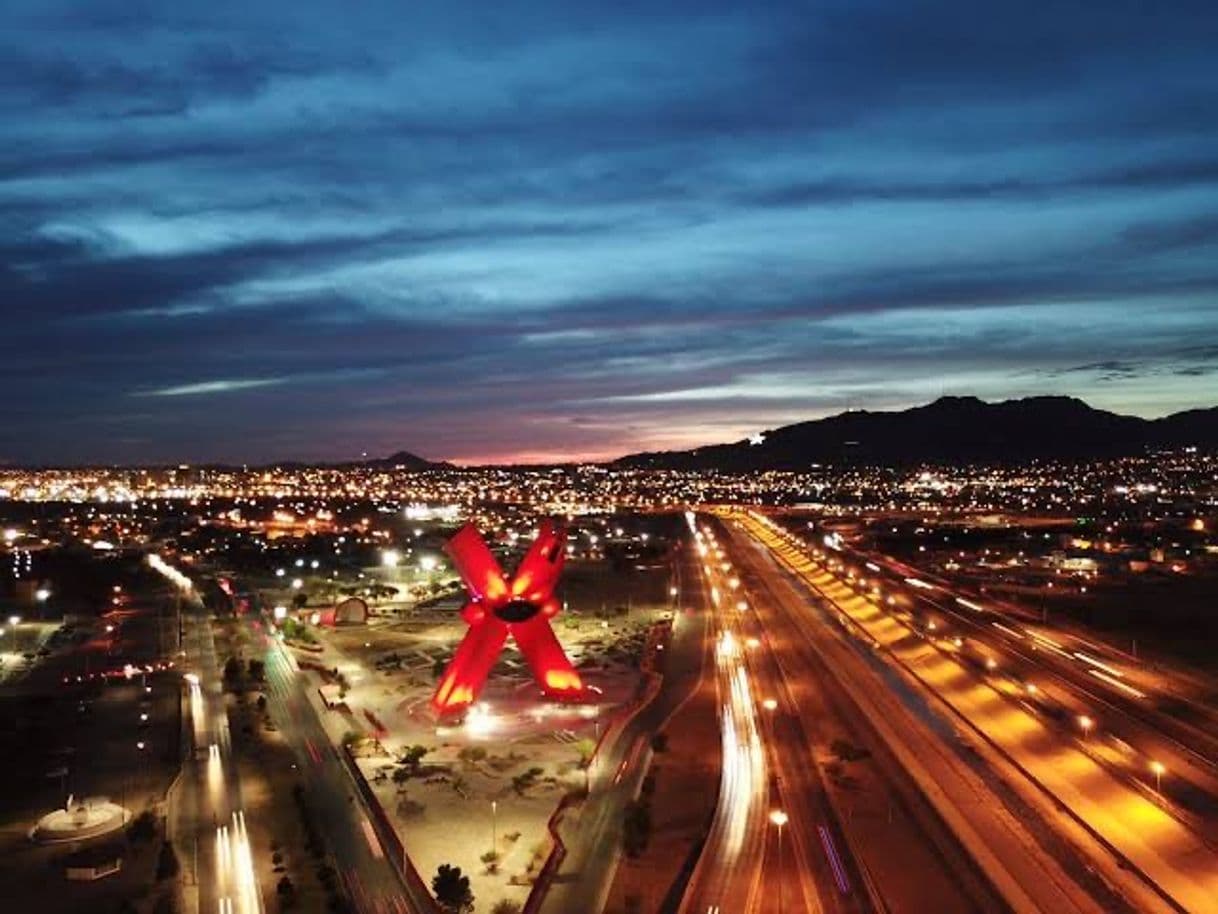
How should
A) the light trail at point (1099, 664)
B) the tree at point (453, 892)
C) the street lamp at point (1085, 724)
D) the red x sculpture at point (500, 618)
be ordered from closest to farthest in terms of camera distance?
the tree at point (453, 892)
the street lamp at point (1085, 724)
the red x sculpture at point (500, 618)
the light trail at point (1099, 664)

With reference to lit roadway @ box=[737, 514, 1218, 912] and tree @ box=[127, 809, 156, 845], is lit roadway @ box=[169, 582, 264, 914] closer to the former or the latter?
tree @ box=[127, 809, 156, 845]

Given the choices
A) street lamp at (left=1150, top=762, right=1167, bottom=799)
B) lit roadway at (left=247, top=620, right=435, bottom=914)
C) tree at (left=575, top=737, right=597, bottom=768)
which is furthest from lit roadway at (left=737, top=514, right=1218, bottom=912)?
lit roadway at (left=247, top=620, right=435, bottom=914)

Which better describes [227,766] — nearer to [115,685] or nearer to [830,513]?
[115,685]

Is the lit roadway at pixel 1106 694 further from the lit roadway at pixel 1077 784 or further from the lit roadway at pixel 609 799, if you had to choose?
the lit roadway at pixel 609 799

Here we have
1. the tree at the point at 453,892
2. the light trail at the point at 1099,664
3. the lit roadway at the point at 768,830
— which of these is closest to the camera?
the tree at the point at 453,892

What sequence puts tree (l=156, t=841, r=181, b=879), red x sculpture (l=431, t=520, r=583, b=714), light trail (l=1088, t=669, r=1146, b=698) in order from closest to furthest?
tree (l=156, t=841, r=181, b=879), red x sculpture (l=431, t=520, r=583, b=714), light trail (l=1088, t=669, r=1146, b=698)

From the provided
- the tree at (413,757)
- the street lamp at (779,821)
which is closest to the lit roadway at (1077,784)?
the street lamp at (779,821)
